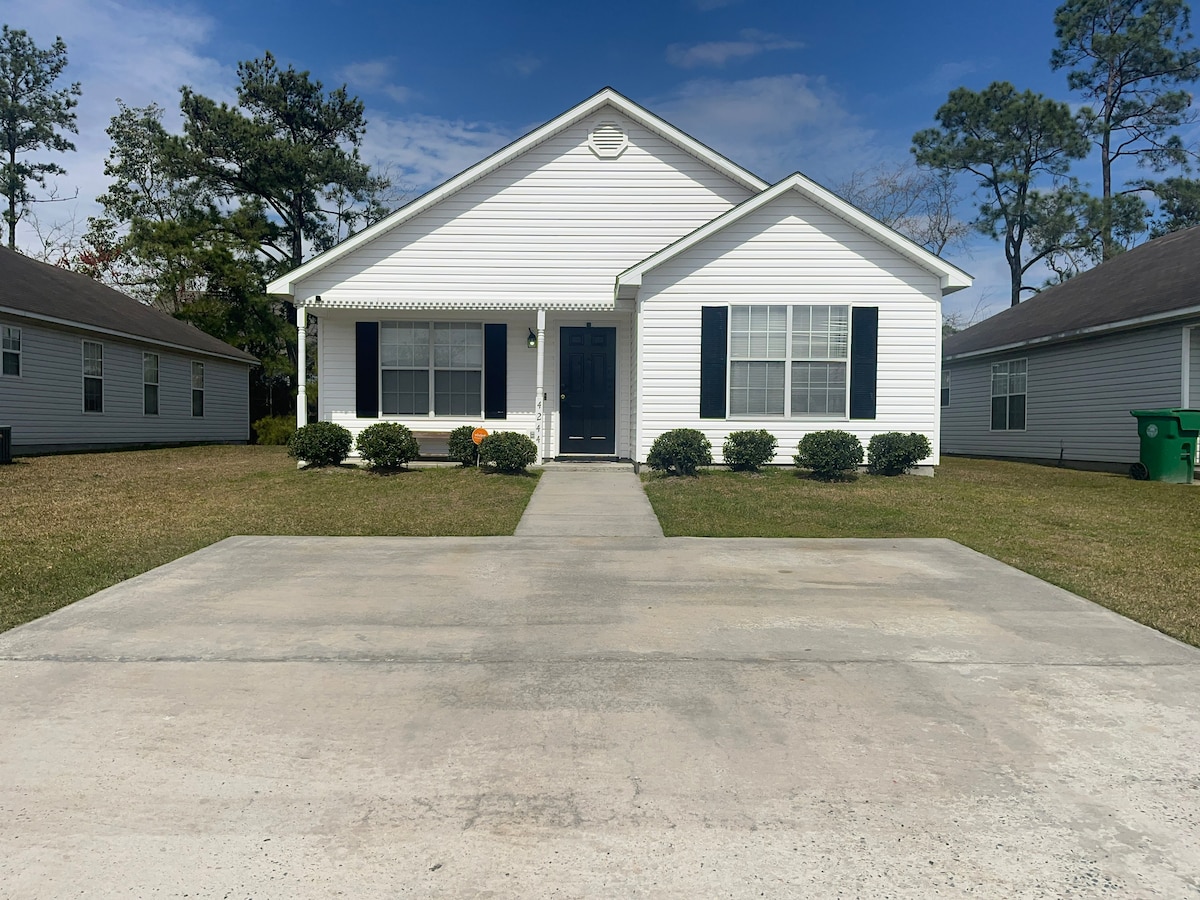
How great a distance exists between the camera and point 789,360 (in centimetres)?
1226

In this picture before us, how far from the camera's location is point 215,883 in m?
2.19

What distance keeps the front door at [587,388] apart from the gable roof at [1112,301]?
9.87 m

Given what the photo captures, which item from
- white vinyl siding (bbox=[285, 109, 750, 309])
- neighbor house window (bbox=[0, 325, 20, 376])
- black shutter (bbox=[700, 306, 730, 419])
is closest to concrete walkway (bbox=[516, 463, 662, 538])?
black shutter (bbox=[700, 306, 730, 419])

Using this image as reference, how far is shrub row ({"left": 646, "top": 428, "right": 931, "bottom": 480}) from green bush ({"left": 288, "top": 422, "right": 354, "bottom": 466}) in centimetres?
501

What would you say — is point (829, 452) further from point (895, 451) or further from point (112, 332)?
point (112, 332)

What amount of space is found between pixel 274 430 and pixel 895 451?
62.8 ft

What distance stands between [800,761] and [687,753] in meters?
0.43

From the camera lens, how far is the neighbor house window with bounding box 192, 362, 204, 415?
22.2 m

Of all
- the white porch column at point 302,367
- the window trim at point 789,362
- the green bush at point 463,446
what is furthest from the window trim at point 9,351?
the window trim at point 789,362

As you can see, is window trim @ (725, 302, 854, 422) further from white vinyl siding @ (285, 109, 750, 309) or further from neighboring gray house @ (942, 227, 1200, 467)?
neighboring gray house @ (942, 227, 1200, 467)

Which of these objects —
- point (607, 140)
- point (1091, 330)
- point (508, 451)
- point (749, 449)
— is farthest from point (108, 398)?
point (1091, 330)

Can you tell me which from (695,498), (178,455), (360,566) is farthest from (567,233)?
(178,455)

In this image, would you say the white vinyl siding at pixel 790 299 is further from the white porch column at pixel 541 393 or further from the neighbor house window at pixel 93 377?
the neighbor house window at pixel 93 377

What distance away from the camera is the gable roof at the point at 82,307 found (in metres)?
16.0
